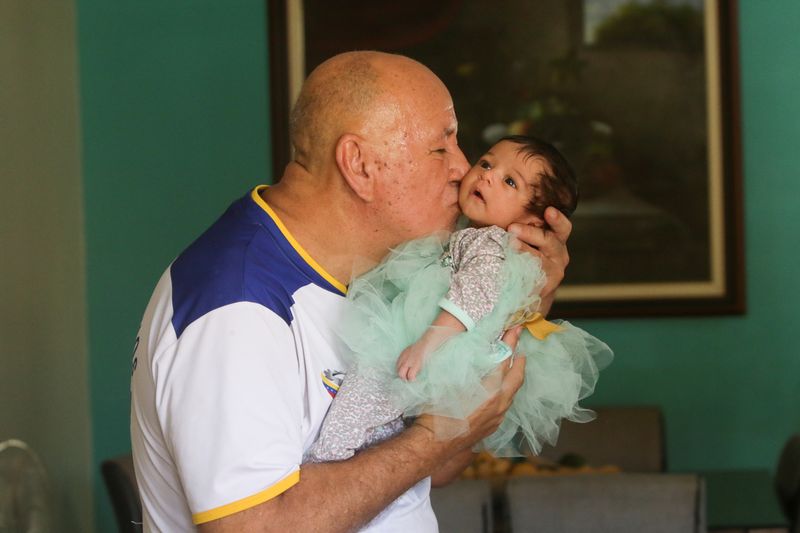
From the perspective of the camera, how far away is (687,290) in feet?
14.1

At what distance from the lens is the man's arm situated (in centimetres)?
145

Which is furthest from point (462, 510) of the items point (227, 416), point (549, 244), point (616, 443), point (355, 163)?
point (616, 443)

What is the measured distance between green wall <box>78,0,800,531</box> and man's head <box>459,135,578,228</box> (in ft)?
7.61

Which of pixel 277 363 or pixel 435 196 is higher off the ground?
pixel 435 196

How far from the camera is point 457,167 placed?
1862 millimetres

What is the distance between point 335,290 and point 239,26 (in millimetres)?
2858

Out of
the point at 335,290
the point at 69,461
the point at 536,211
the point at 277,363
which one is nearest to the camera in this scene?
the point at 277,363

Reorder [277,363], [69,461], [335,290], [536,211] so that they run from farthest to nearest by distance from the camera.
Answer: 1. [69,461]
2. [536,211]
3. [335,290]
4. [277,363]

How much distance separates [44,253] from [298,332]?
2531mm

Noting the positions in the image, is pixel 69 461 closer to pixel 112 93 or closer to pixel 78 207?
pixel 78 207

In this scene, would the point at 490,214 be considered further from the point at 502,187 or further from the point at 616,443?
the point at 616,443

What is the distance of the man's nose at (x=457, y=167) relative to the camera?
6.07 ft

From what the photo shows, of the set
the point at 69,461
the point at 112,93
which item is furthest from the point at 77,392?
the point at 112,93

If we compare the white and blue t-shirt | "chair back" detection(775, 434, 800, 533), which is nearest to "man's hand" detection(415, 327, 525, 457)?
the white and blue t-shirt
